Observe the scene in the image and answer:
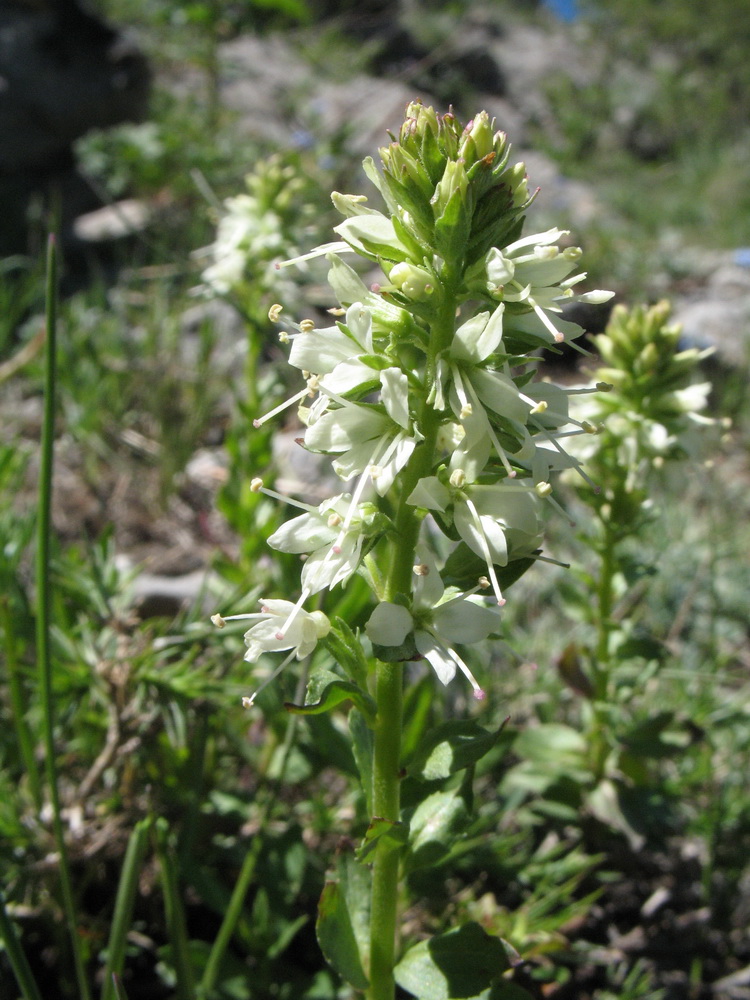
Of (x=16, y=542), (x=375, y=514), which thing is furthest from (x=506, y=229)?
(x=16, y=542)

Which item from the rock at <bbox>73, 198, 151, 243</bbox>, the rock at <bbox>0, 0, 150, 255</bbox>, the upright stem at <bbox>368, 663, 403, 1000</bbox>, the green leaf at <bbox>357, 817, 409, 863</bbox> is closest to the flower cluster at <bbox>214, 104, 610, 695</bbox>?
the upright stem at <bbox>368, 663, 403, 1000</bbox>

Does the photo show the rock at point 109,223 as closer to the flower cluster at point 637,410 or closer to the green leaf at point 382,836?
the flower cluster at point 637,410

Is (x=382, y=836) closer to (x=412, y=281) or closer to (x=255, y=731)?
(x=412, y=281)

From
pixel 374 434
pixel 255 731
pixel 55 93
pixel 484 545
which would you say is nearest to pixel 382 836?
pixel 484 545

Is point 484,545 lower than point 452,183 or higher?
lower

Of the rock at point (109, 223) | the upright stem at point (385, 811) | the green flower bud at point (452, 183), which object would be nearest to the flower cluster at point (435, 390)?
the green flower bud at point (452, 183)
